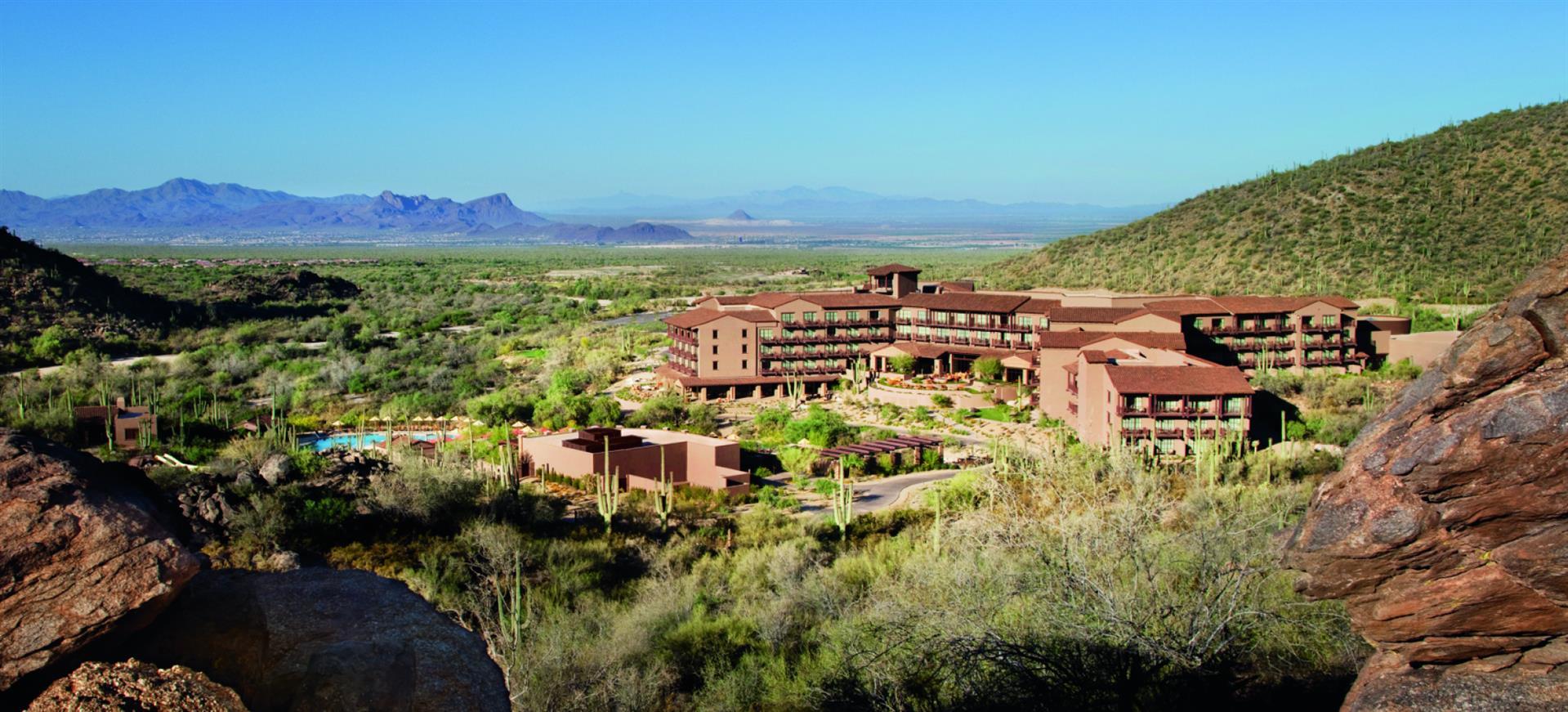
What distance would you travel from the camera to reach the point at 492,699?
4.97 meters

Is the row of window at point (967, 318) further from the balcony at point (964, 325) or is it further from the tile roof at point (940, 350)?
the tile roof at point (940, 350)

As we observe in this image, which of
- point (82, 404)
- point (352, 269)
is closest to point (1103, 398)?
point (82, 404)

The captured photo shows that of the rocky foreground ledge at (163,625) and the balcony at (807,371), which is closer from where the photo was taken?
the rocky foreground ledge at (163,625)

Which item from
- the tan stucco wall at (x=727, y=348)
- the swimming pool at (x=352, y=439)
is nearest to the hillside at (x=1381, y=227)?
the tan stucco wall at (x=727, y=348)

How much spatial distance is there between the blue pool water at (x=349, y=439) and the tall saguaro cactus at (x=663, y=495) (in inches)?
323

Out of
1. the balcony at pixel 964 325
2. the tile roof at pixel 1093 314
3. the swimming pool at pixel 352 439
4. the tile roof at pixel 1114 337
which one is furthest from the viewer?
the balcony at pixel 964 325

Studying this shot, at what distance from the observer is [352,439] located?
1309 inches

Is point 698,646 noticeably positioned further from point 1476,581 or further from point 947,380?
point 947,380

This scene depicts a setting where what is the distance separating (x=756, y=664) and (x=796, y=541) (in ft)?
22.5

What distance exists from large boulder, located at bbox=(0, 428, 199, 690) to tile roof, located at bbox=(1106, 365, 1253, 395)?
25843mm

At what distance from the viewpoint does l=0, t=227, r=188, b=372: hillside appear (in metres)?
48.6

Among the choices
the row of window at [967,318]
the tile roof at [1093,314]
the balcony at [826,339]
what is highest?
the tile roof at [1093,314]

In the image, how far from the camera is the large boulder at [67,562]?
4211mm

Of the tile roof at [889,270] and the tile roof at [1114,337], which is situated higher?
the tile roof at [889,270]
